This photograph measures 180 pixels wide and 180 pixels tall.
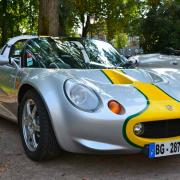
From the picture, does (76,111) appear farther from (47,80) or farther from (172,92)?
(172,92)

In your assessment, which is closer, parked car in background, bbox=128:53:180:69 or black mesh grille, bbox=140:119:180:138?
black mesh grille, bbox=140:119:180:138

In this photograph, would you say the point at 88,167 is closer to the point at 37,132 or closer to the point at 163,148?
the point at 37,132

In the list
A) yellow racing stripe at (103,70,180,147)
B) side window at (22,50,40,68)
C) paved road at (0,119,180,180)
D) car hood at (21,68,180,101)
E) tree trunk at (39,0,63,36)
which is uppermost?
tree trunk at (39,0,63,36)

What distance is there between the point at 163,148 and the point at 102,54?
2032mm

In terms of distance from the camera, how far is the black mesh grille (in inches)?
152

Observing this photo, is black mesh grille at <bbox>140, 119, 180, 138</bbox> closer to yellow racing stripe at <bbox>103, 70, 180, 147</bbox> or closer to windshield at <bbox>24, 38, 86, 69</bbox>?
yellow racing stripe at <bbox>103, 70, 180, 147</bbox>

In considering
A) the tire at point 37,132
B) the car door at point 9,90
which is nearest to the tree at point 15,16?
the car door at point 9,90

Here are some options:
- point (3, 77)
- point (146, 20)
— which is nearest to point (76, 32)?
point (146, 20)

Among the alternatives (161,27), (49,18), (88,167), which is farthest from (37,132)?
(161,27)

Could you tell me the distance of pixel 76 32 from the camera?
33500 mm

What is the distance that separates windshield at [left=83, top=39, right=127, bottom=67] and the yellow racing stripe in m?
1.07

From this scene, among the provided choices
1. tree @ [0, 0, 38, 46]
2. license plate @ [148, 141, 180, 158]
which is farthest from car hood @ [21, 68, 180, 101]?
tree @ [0, 0, 38, 46]

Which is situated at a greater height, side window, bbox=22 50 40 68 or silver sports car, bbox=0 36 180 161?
side window, bbox=22 50 40 68

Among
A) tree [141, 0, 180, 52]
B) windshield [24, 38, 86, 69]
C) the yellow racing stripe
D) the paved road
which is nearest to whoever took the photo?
the yellow racing stripe
